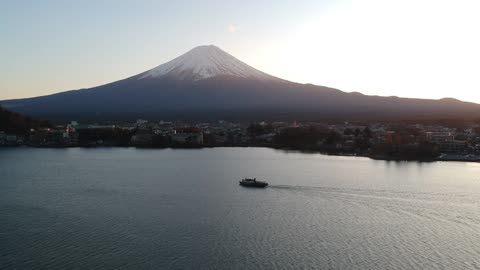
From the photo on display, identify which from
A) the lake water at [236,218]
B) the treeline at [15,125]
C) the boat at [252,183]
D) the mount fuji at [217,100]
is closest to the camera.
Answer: the lake water at [236,218]

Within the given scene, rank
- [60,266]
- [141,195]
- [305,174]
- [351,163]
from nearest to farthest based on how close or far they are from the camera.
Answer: [60,266], [141,195], [305,174], [351,163]

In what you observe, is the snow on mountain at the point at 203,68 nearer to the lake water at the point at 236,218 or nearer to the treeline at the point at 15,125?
the treeline at the point at 15,125

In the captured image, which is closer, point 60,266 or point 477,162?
point 60,266

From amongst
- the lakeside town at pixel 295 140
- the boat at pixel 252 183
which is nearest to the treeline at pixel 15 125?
the lakeside town at pixel 295 140

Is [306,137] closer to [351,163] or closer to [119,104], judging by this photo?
[351,163]

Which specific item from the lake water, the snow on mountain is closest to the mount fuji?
the snow on mountain

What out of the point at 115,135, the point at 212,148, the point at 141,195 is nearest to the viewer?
the point at 141,195

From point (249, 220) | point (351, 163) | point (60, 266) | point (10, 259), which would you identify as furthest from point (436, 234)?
point (351, 163)
